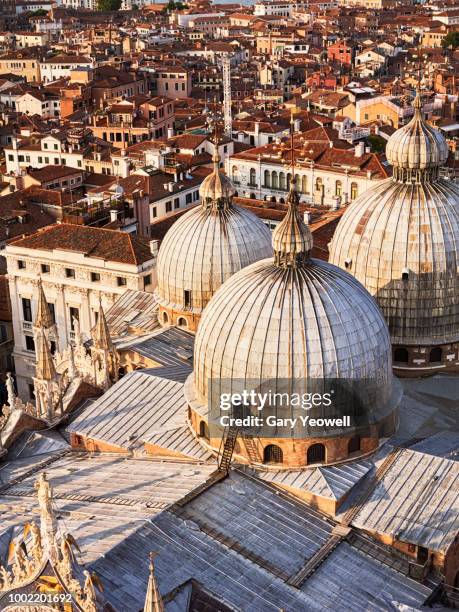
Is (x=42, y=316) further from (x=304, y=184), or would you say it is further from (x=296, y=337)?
(x=304, y=184)

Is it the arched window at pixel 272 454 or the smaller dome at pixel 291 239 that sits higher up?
the smaller dome at pixel 291 239

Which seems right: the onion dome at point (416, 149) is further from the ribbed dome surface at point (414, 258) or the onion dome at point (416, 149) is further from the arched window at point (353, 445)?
the arched window at point (353, 445)

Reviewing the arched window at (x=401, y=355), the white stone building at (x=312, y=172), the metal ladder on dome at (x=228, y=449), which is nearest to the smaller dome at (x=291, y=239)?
the metal ladder on dome at (x=228, y=449)

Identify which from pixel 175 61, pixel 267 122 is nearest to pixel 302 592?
pixel 267 122

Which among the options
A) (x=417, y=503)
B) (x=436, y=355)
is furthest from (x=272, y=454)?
(x=436, y=355)

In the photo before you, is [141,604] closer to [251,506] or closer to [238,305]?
[251,506]
